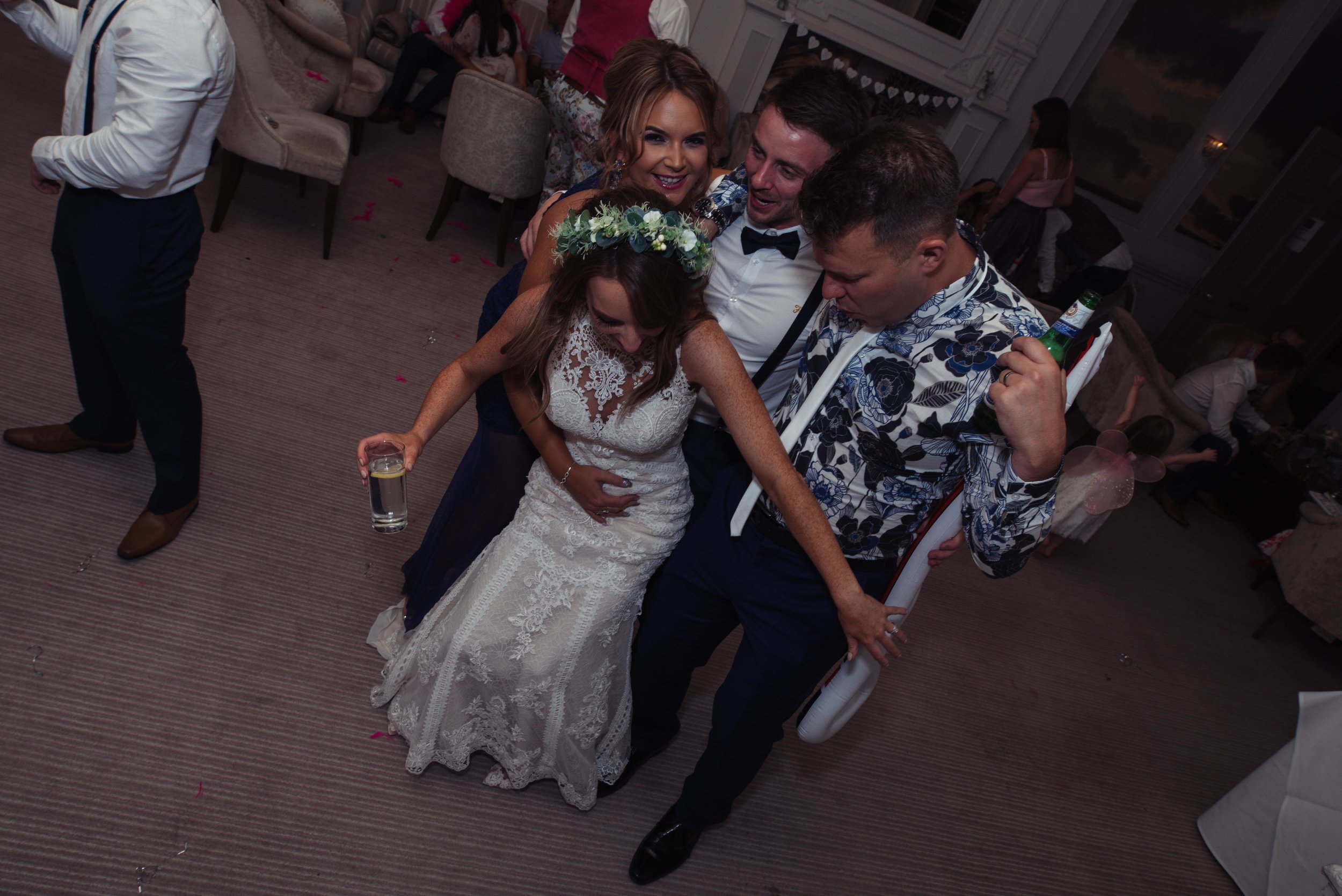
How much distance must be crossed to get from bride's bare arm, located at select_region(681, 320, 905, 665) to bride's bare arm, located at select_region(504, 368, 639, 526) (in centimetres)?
33

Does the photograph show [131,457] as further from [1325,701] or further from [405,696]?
[1325,701]

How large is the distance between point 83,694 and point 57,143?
129 cm

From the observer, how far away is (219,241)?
371cm

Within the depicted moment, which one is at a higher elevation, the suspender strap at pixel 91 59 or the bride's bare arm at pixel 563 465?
the suspender strap at pixel 91 59

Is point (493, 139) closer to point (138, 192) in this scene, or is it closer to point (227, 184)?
point (227, 184)

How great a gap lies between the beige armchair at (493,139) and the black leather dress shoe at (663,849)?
3438mm

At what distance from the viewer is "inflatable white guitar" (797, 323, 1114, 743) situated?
51.0 inches

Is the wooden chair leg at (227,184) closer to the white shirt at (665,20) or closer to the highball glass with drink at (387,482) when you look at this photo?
the white shirt at (665,20)

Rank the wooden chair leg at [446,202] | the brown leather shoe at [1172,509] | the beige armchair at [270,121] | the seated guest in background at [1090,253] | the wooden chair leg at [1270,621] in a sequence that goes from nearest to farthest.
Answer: the beige armchair at [270,121]
the wooden chair leg at [1270,621]
the wooden chair leg at [446,202]
the brown leather shoe at [1172,509]
the seated guest in background at [1090,253]

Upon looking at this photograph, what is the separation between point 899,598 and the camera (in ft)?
5.33

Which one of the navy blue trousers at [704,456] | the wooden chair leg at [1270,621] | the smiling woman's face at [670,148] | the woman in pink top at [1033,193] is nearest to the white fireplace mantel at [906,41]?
the woman in pink top at [1033,193]

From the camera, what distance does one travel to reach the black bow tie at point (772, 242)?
1.70 metres

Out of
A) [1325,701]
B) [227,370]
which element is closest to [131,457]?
[227,370]

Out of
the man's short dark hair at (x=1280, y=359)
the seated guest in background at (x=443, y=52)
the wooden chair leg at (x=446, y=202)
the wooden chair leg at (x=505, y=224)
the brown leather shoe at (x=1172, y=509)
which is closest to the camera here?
the wooden chair leg at (x=446, y=202)
